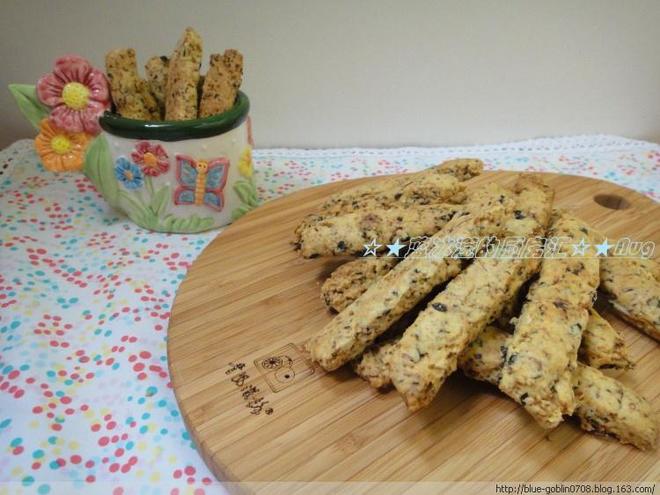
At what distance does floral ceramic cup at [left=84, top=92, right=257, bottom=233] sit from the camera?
136 centimetres

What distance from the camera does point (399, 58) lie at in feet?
6.71

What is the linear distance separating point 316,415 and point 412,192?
1.89 ft

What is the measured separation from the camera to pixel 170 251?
1.50 meters

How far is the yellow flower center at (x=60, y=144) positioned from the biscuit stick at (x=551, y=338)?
4.07 feet

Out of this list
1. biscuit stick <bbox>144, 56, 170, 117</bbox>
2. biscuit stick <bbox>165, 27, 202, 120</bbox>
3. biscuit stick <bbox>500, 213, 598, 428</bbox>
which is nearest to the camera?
biscuit stick <bbox>500, 213, 598, 428</bbox>

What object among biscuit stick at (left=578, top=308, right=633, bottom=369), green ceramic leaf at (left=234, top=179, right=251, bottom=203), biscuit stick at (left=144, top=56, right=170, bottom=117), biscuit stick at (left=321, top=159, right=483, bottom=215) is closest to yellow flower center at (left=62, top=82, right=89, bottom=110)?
biscuit stick at (left=144, top=56, right=170, bottom=117)

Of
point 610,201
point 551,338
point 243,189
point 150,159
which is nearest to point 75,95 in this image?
point 150,159

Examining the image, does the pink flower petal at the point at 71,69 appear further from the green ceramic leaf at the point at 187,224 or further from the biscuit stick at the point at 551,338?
the biscuit stick at the point at 551,338

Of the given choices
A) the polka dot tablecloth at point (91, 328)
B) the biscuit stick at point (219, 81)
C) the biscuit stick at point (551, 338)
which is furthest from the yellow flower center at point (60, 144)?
the biscuit stick at point (551, 338)

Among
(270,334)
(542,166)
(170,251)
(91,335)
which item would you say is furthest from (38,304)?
(542,166)

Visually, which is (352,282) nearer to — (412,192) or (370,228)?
(370,228)

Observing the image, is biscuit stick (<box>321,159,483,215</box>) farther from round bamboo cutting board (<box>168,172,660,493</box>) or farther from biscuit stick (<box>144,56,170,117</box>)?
biscuit stick (<box>144,56,170,117</box>)

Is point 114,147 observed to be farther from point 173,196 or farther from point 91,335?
point 91,335

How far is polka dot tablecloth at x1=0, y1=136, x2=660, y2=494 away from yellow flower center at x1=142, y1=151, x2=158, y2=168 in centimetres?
24
